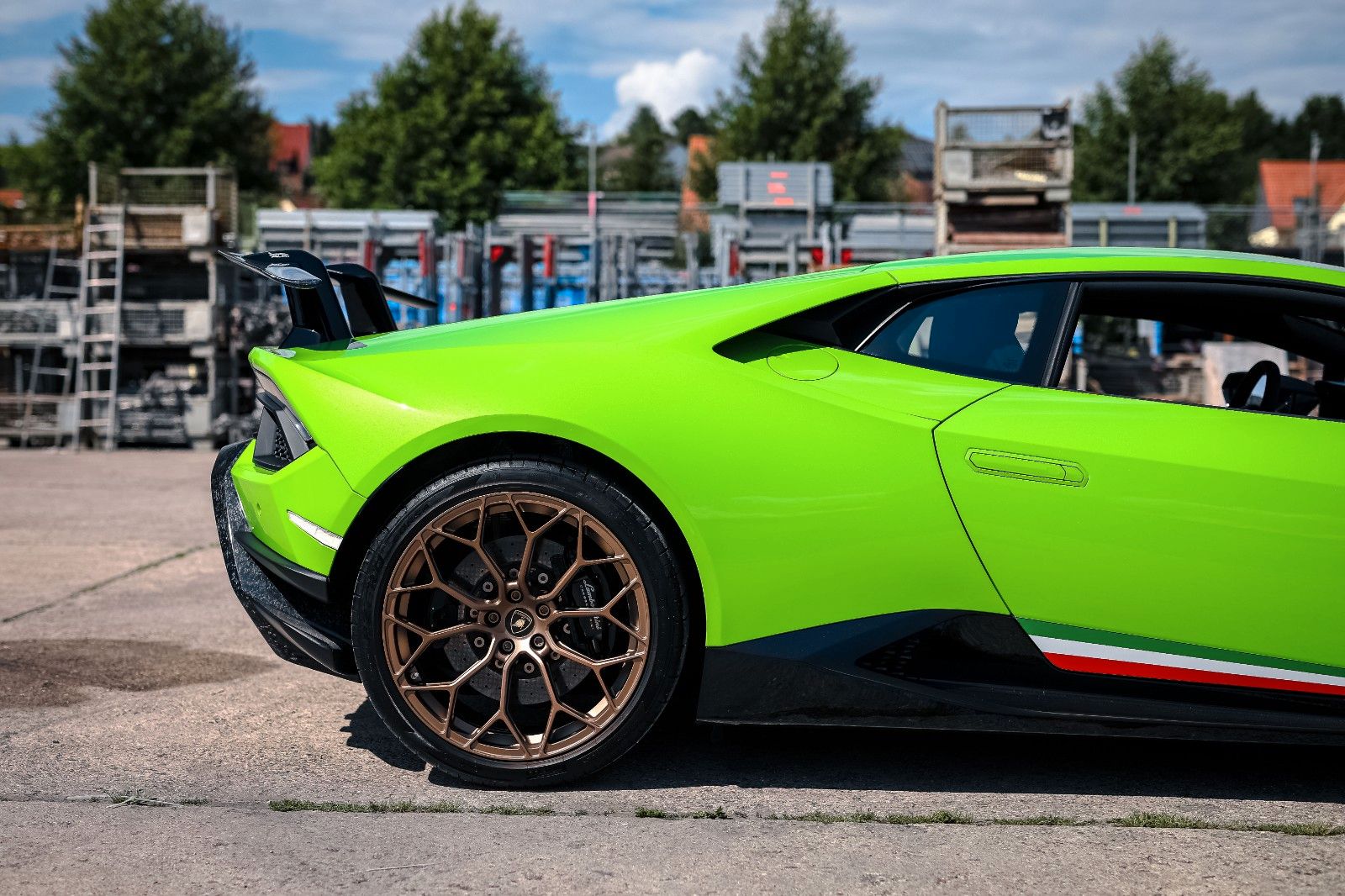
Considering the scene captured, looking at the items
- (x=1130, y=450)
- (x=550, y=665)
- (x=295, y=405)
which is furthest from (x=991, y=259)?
(x=295, y=405)

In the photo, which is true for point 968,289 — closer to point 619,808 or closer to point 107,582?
point 619,808

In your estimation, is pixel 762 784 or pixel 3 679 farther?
pixel 3 679

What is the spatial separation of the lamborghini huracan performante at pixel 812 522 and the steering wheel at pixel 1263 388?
32cm

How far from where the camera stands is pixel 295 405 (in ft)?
10.0

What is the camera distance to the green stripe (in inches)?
107

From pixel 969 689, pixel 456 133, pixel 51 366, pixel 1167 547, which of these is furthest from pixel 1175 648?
pixel 456 133

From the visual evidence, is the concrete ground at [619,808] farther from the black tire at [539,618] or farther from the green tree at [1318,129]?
the green tree at [1318,129]

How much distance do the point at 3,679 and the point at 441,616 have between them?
1.86 metres

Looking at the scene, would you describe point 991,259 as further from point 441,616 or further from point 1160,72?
point 1160,72

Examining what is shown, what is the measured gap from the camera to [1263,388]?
134 inches

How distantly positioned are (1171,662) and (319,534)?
6.41 ft

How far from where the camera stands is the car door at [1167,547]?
2.71m

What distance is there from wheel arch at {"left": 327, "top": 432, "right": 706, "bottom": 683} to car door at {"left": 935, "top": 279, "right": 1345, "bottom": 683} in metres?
0.63

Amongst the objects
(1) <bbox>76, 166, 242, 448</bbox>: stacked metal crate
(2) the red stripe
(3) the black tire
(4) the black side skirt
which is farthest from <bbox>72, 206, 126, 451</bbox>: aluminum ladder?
(2) the red stripe
